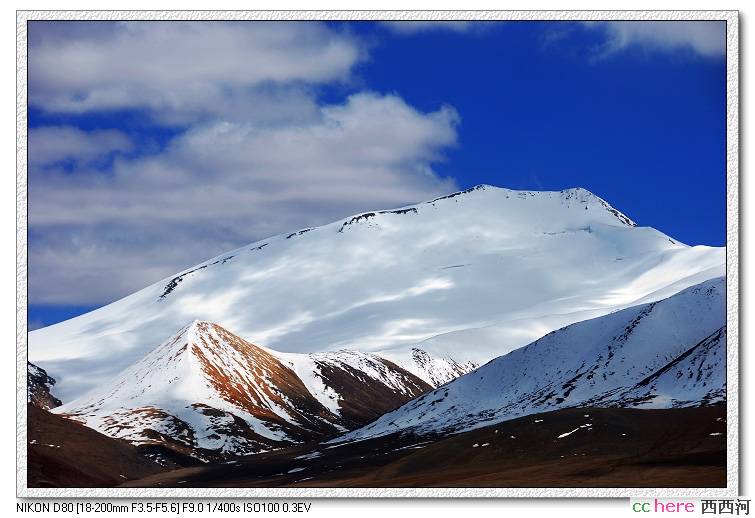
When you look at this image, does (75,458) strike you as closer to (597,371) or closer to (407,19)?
(407,19)

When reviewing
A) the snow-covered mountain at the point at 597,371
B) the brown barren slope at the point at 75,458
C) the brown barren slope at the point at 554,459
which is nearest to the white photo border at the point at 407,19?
the brown barren slope at the point at 554,459

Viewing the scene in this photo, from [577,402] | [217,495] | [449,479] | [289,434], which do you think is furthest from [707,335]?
[217,495]

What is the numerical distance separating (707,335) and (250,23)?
93025 millimetres

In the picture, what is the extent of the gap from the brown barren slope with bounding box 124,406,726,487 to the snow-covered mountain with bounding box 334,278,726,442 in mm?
19762

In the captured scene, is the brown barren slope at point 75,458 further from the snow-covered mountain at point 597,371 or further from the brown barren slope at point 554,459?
the snow-covered mountain at point 597,371

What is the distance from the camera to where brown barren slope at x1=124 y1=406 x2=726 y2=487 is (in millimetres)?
59062

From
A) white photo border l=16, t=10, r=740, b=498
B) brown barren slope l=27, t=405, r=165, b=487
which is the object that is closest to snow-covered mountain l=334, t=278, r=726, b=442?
brown barren slope l=27, t=405, r=165, b=487

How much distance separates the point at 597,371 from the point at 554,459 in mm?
58030

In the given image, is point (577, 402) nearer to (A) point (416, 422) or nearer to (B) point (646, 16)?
(A) point (416, 422)

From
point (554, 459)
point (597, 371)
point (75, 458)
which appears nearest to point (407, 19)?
point (554, 459)

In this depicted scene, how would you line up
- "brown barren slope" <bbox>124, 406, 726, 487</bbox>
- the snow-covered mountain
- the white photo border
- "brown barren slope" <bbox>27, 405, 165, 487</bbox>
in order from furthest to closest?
1. the snow-covered mountain
2. "brown barren slope" <bbox>124, 406, 726, 487</bbox>
3. "brown barren slope" <bbox>27, 405, 165, 487</bbox>
4. the white photo border

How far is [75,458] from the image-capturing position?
87.6m

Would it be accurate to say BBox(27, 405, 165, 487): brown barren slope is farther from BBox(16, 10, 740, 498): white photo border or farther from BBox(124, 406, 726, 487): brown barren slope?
BBox(16, 10, 740, 498): white photo border
